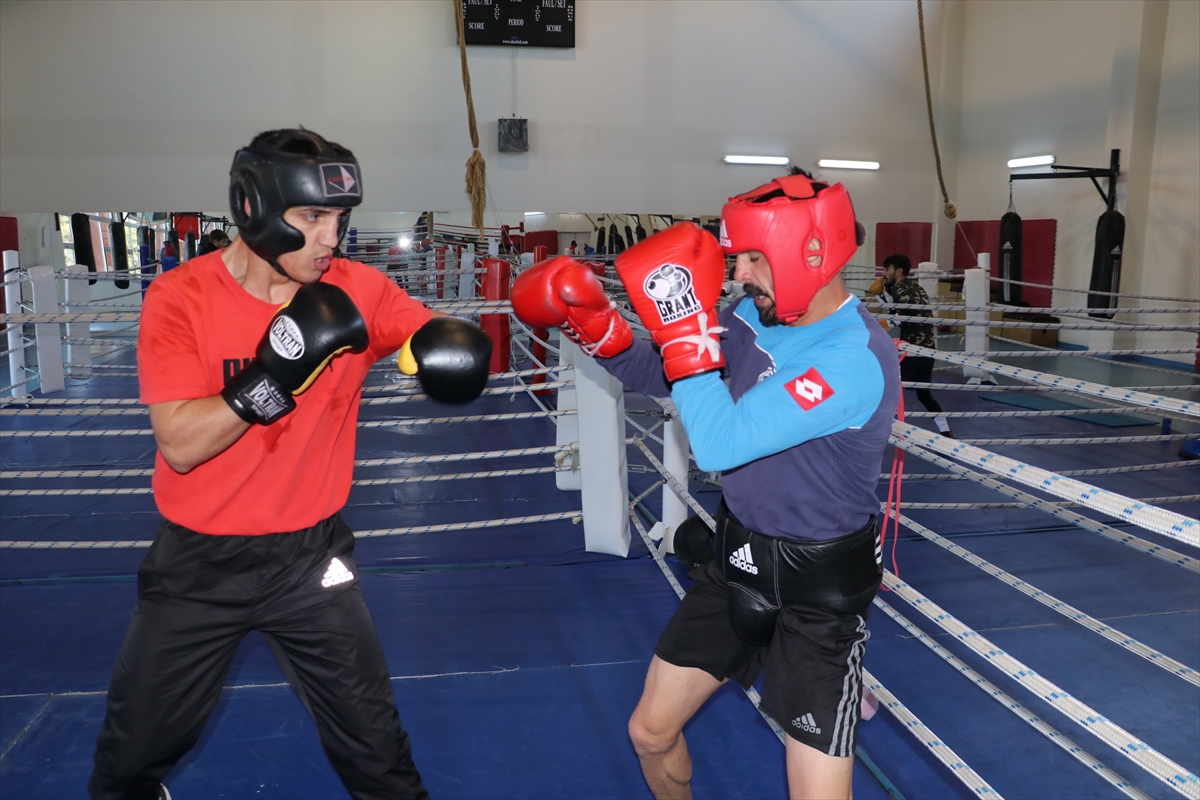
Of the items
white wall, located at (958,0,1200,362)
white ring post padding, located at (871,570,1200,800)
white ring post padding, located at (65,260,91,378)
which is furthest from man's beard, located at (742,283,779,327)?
white wall, located at (958,0,1200,362)

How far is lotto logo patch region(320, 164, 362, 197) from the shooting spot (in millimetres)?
1203

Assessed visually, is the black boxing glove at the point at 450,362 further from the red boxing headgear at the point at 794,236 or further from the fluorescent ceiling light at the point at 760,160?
the fluorescent ceiling light at the point at 760,160

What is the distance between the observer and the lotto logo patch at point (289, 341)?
3.79 feet

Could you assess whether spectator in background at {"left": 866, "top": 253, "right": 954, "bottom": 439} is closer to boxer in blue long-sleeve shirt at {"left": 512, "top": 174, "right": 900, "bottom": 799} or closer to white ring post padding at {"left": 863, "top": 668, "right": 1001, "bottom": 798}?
white ring post padding at {"left": 863, "top": 668, "right": 1001, "bottom": 798}

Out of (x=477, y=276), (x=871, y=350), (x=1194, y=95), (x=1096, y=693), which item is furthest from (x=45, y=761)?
(x=1194, y=95)

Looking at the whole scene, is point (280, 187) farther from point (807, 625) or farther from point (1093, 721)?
point (1093, 721)

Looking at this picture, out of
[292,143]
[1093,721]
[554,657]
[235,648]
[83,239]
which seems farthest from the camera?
[83,239]

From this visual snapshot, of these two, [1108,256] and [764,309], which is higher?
[1108,256]

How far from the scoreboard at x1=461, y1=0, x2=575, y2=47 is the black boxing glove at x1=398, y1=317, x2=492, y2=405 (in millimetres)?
8416

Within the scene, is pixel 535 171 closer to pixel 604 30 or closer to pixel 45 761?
pixel 604 30

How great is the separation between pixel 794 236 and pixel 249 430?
838mm

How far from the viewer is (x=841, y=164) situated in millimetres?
9852

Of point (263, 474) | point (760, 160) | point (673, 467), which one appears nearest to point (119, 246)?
point (760, 160)

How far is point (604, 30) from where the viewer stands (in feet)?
30.1
